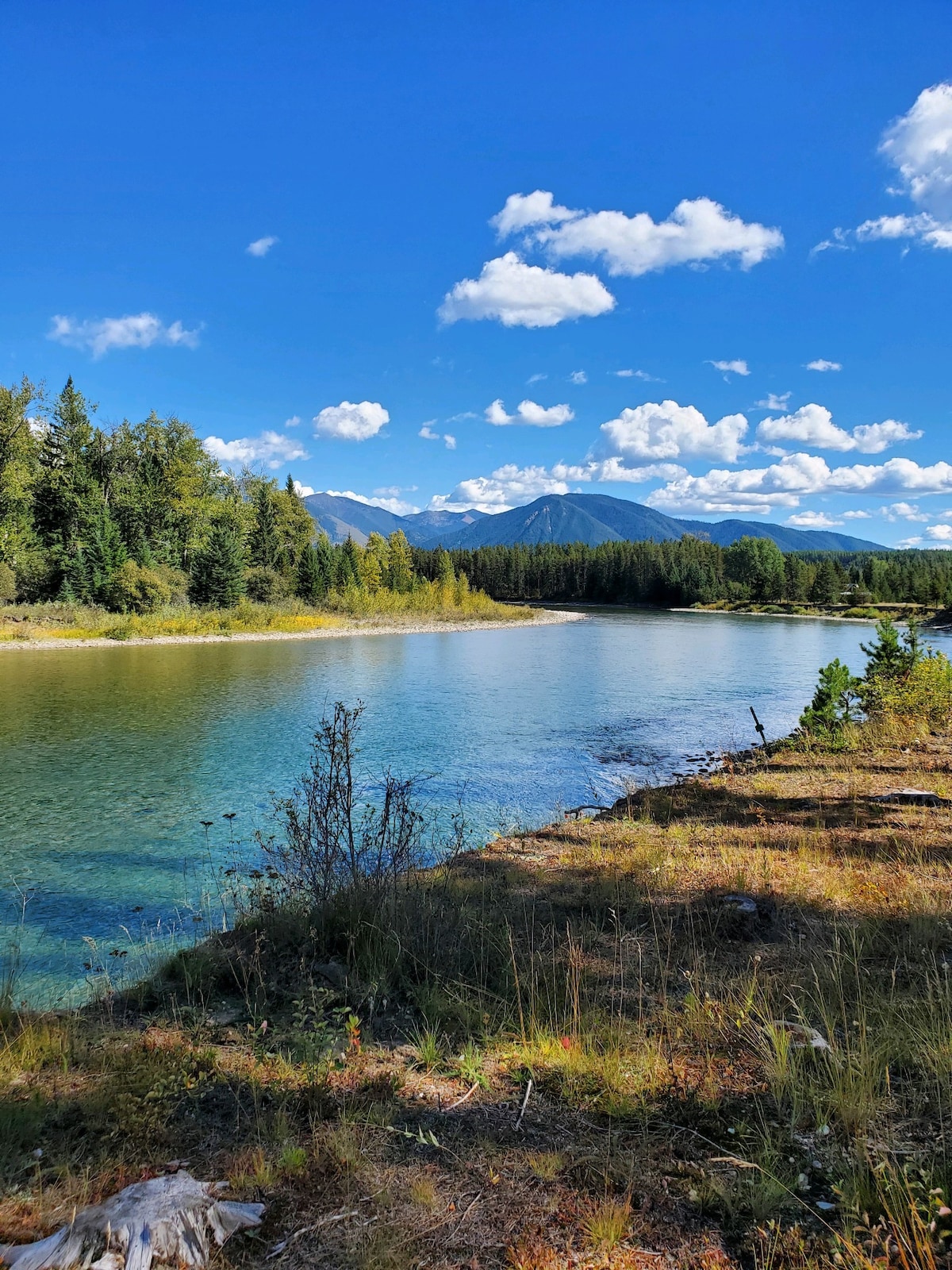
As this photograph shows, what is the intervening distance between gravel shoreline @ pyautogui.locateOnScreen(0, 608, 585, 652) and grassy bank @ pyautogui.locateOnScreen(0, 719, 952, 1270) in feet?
132

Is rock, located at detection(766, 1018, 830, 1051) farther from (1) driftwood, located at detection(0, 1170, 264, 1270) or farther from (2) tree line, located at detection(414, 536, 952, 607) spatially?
(2) tree line, located at detection(414, 536, 952, 607)

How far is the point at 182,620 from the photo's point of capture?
48.9 m

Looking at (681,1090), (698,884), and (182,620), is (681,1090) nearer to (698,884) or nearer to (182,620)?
(698,884)

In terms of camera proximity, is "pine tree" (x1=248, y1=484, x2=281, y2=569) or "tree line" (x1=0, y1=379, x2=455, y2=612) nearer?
"tree line" (x1=0, y1=379, x2=455, y2=612)

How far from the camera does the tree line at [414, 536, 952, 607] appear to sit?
105m

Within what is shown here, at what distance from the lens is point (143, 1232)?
2271 mm

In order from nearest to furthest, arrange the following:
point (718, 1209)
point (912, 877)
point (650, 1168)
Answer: point (718, 1209)
point (650, 1168)
point (912, 877)

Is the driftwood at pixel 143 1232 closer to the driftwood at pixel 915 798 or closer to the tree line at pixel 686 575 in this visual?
the driftwood at pixel 915 798

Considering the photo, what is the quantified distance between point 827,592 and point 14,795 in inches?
4488

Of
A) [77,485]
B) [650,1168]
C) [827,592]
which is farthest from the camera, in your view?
[827,592]

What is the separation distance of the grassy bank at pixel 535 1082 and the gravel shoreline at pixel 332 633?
1587 inches

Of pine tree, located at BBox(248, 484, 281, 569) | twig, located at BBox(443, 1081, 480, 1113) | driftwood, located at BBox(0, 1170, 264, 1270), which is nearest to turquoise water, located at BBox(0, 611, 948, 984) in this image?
driftwood, located at BBox(0, 1170, 264, 1270)

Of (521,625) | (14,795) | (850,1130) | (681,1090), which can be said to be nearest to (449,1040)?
(681,1090)

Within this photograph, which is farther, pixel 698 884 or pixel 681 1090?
pixel 698 884
